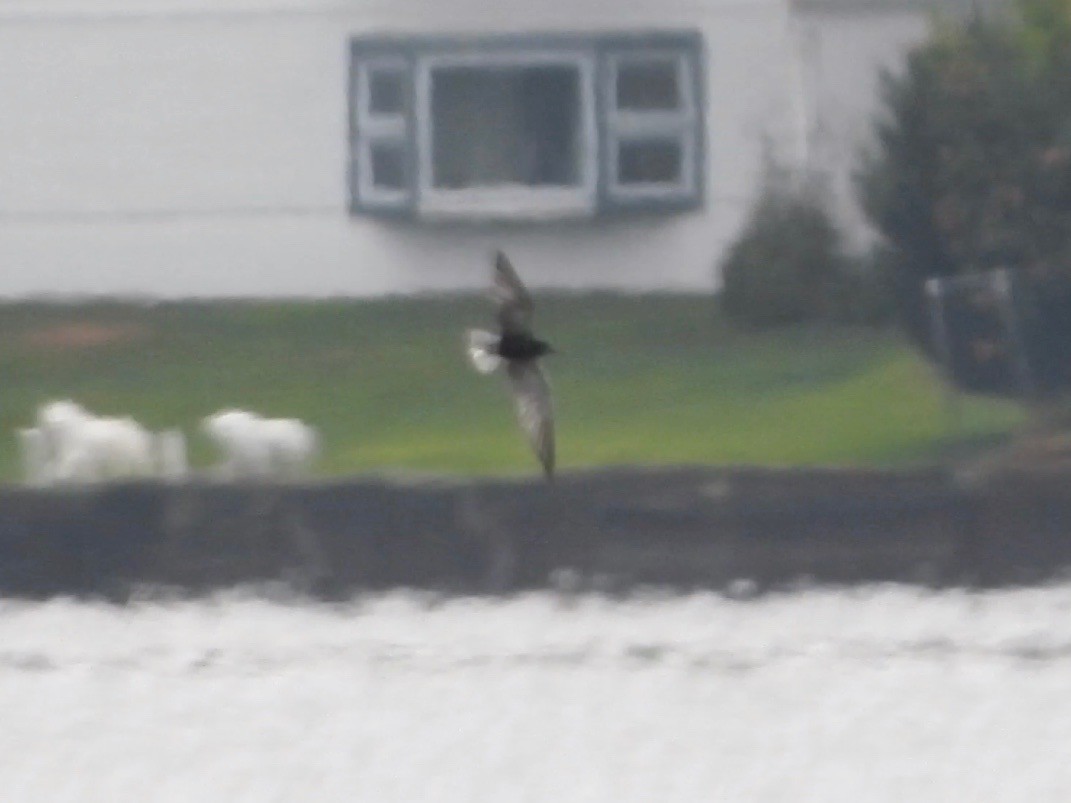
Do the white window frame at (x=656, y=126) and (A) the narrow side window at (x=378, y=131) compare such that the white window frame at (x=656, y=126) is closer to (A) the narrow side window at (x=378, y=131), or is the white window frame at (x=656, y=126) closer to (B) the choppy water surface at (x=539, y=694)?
(A) the narrow side window at (x=378, y=131)

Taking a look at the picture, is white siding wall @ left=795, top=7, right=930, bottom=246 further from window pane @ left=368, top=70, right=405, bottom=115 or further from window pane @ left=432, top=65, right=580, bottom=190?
window pane @ left=368, top=70, right=405, bottom=115

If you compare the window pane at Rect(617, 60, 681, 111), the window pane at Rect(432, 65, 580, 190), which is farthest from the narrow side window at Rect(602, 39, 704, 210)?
the window pane at Rect(432, 65, 580, 190)

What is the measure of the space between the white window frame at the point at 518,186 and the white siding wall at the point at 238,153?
0.43ft

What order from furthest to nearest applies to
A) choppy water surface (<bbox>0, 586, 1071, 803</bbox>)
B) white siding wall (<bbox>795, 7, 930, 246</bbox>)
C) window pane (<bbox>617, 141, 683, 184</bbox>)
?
1. window pane (<bbox>617, 141, 683, 184</bbox>)
2. white siding wall (<bbox>795, 7, 930, 246</bbox>)
3. choppy water surface (<bbox>0, 586, 1071, 803</bbox>)

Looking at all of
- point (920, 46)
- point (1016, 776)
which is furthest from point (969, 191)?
point (1016, 776)

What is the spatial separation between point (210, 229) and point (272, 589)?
9550mm

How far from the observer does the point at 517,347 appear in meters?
9.08

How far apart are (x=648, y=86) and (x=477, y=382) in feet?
12.6

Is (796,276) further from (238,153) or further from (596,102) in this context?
(238,153)

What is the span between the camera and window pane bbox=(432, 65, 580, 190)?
71.6 ft

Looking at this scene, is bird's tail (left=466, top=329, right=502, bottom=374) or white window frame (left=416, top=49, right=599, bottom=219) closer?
bird's tail (left=466, top=329, right=502, bottom=374)

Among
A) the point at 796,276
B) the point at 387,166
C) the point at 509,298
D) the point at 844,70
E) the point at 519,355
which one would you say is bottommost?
the point at 796,276

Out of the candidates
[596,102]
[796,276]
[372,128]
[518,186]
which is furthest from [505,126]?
[796,276]

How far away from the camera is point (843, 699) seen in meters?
12.2
